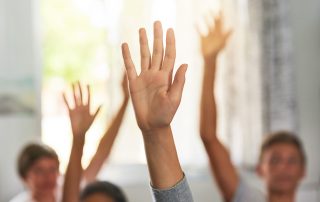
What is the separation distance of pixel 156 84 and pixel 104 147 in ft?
0.88

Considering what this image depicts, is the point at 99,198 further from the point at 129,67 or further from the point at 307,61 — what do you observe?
the point at 307,61

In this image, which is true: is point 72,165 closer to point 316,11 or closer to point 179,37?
point 179,37

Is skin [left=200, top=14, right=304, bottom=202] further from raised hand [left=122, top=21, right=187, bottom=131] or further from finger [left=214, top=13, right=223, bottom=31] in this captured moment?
raised hand [left=122, top=21, right=187, bottom=131]

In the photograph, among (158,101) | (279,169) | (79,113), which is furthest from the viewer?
(279,169)

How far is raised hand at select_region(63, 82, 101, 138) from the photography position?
1.45 feet

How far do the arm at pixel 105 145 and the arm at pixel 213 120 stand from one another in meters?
0.11

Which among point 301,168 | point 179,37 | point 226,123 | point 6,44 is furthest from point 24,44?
point 301,168

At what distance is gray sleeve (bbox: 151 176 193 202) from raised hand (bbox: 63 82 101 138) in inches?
6.6

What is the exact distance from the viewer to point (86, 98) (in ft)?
1.46

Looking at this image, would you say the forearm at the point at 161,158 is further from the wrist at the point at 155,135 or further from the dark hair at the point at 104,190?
the dark hair at the point at 104,190

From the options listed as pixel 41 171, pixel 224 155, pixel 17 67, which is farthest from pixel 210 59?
pixel 17 67

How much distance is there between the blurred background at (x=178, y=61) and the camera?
2.05ft

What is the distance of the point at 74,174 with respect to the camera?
467mm

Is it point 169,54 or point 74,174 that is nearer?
point 169,54
